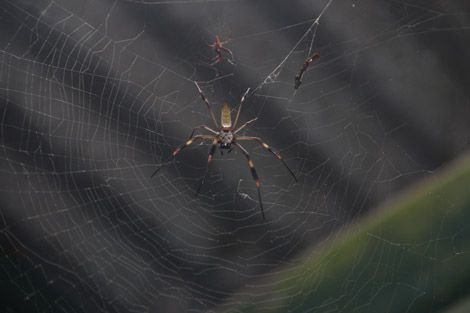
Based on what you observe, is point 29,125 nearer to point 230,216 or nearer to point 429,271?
point 230,216

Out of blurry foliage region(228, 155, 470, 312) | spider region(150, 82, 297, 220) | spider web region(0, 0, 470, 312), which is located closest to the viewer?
blurry foliage region(228, 155, 470, 312)

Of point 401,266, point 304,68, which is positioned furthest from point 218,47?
point 401,266

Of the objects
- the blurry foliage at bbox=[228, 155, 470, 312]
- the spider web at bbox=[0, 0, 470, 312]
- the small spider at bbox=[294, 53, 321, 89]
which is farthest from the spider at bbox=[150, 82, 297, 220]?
the blurry foliage at bbox=[228, 155, 470, 312]

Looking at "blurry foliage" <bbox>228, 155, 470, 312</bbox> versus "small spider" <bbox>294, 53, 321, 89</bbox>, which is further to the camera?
"small spider" <bbox>294, 53, 321, 89</bbox>

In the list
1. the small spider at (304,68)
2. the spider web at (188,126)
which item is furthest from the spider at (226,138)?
the small spider at (304,68)

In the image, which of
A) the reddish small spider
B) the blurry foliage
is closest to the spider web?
the reddish small spider

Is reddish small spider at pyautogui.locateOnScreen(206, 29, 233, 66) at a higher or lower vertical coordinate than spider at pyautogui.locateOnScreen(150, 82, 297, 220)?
higher

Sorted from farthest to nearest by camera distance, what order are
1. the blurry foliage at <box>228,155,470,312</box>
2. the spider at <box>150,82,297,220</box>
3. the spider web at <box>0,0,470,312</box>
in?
the spider at <box>150,82,297,220</box>, the spider web at <box>0,0,470,312</box>, the blurry foliage at <box>228,155,470,312</box>

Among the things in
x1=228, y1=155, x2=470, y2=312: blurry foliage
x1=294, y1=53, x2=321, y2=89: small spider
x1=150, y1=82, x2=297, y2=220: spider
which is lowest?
x1=228, y1=155, x2=470, y2=312: blurry foliage

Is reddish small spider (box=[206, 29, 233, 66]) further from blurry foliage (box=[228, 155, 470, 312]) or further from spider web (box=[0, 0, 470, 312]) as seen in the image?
blurry foliage (box=[228, 155, 470, 312])
